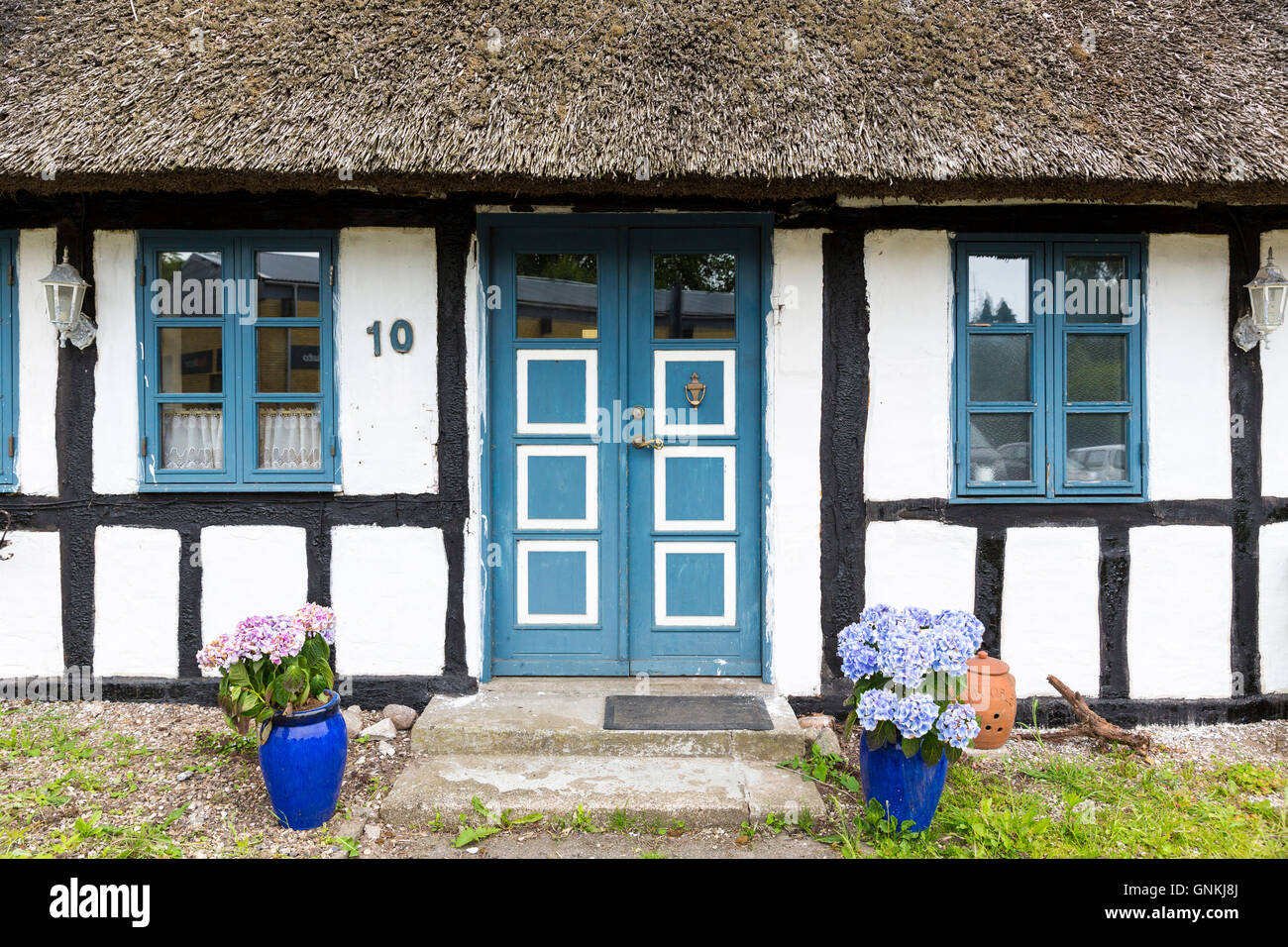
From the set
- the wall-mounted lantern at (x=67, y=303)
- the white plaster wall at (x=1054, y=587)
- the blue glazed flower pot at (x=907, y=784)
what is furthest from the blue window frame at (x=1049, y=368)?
the wall-mounted lantern at (x=67, y=303)

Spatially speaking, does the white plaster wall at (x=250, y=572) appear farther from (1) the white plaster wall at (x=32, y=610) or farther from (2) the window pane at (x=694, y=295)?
(2) the window pane at (x=694, y=295)

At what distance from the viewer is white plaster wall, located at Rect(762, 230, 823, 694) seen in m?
4.23

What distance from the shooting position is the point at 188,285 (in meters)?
4.28

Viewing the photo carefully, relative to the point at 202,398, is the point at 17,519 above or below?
below

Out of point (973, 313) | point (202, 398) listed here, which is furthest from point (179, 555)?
point (973, 313)

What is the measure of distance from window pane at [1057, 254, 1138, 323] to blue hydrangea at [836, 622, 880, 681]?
2.32 m

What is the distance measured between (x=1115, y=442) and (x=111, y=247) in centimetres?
549

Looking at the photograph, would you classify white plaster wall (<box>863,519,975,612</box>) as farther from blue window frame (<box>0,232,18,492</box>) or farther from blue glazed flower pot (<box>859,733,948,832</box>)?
blue window frame (<box>0,232,18,492</box>)

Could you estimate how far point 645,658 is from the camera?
14.4 feet

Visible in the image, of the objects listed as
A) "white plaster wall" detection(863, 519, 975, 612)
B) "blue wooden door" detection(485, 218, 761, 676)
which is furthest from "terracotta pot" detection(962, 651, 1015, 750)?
"blue wooden door" detection(485, 218, 761, 676)

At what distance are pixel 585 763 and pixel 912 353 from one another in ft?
8.73

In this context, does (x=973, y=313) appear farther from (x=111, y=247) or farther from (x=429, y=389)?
(x=111, y=247)

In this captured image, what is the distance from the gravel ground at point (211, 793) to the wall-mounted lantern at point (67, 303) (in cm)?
196

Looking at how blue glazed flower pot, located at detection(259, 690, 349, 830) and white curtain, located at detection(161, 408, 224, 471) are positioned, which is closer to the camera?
blue glazed flower pot, located at detection(259, 690, 349, 830)
